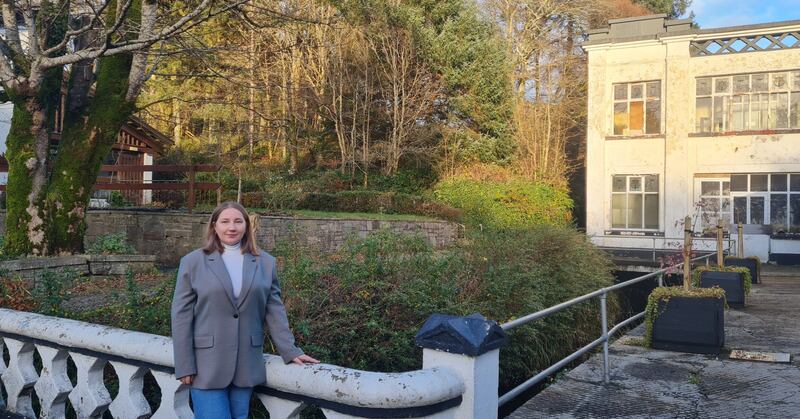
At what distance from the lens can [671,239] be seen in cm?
2427

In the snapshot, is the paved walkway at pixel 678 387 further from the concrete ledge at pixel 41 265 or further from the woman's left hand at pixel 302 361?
the concrete ledge at pixel 41 265

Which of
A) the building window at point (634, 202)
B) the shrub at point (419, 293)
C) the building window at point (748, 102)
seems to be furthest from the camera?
the building window at point (634, 202)

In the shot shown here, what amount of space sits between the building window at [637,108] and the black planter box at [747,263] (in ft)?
38.8

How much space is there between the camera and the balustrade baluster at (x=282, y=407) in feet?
8.93

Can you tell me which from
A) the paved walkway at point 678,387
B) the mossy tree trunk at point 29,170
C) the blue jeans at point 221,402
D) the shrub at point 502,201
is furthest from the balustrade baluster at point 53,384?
the shrub at point 502,201

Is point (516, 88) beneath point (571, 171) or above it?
above

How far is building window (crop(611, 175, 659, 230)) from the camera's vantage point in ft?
83.1

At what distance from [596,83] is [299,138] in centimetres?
1319


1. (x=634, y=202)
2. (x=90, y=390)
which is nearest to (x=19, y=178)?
(x=90, y=390)

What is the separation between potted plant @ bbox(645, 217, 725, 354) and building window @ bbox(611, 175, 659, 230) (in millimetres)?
19297

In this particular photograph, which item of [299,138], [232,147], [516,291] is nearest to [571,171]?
[299,138]

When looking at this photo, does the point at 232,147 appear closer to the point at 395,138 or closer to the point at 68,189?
the point at 395,138

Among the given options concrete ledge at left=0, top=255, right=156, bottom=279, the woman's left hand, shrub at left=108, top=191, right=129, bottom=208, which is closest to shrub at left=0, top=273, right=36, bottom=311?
concrete ledge at left=0, top=255, right=156, bottom=279

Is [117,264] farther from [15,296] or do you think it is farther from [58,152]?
[15,296]
